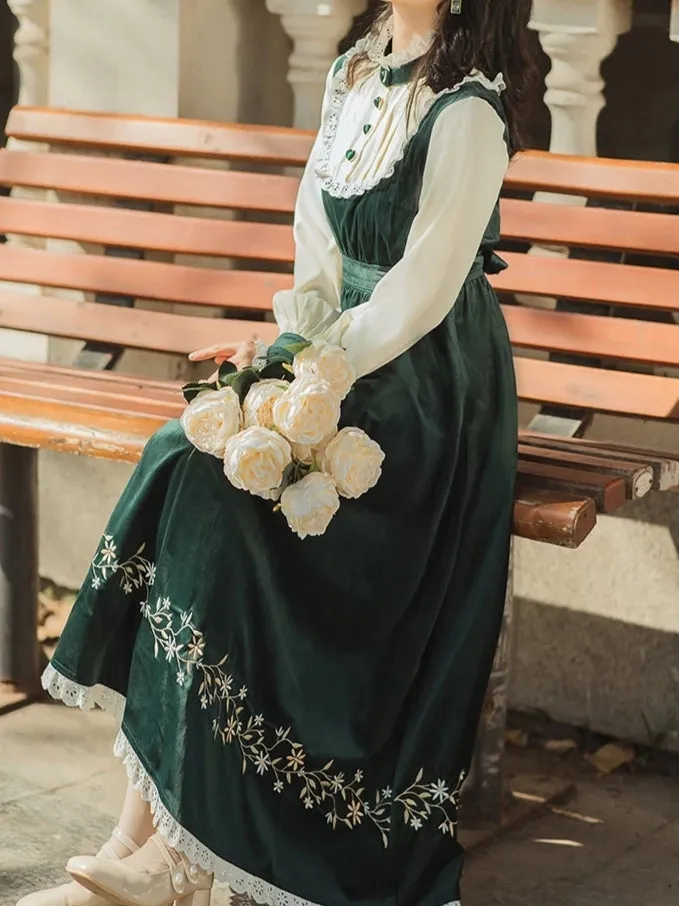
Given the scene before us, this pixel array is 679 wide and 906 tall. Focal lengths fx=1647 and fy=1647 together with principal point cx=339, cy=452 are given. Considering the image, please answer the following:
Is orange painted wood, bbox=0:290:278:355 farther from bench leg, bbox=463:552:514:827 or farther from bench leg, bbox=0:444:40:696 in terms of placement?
bench leg, bbox=463:552:514:827

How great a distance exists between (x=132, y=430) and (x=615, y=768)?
1447 mm

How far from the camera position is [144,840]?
298 cm

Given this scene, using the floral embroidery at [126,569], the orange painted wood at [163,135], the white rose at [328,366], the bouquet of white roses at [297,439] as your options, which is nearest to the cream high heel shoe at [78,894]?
the floral embroidery at [126,569]

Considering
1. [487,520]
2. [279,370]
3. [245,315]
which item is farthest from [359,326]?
[245,315]

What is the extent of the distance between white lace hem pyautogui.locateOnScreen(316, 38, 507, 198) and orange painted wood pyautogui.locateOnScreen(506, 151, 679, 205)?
1.75ft

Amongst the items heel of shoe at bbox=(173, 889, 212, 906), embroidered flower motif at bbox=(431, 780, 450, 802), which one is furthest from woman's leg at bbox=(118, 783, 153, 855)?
embroidered flower motif at bbox=(431, 780, 450, 802)

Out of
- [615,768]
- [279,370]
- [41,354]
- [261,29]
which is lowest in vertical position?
[615,768]

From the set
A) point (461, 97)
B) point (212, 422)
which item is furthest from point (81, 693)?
point (461, 97)

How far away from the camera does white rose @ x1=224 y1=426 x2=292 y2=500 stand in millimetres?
2717

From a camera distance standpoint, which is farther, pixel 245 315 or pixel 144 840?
pixel 245 315

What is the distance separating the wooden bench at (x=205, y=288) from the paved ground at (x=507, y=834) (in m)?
0.25

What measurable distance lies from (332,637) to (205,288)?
4.45 ft

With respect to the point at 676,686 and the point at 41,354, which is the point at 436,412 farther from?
the point at 41,354

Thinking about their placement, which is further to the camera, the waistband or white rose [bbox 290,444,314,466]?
the waistband
